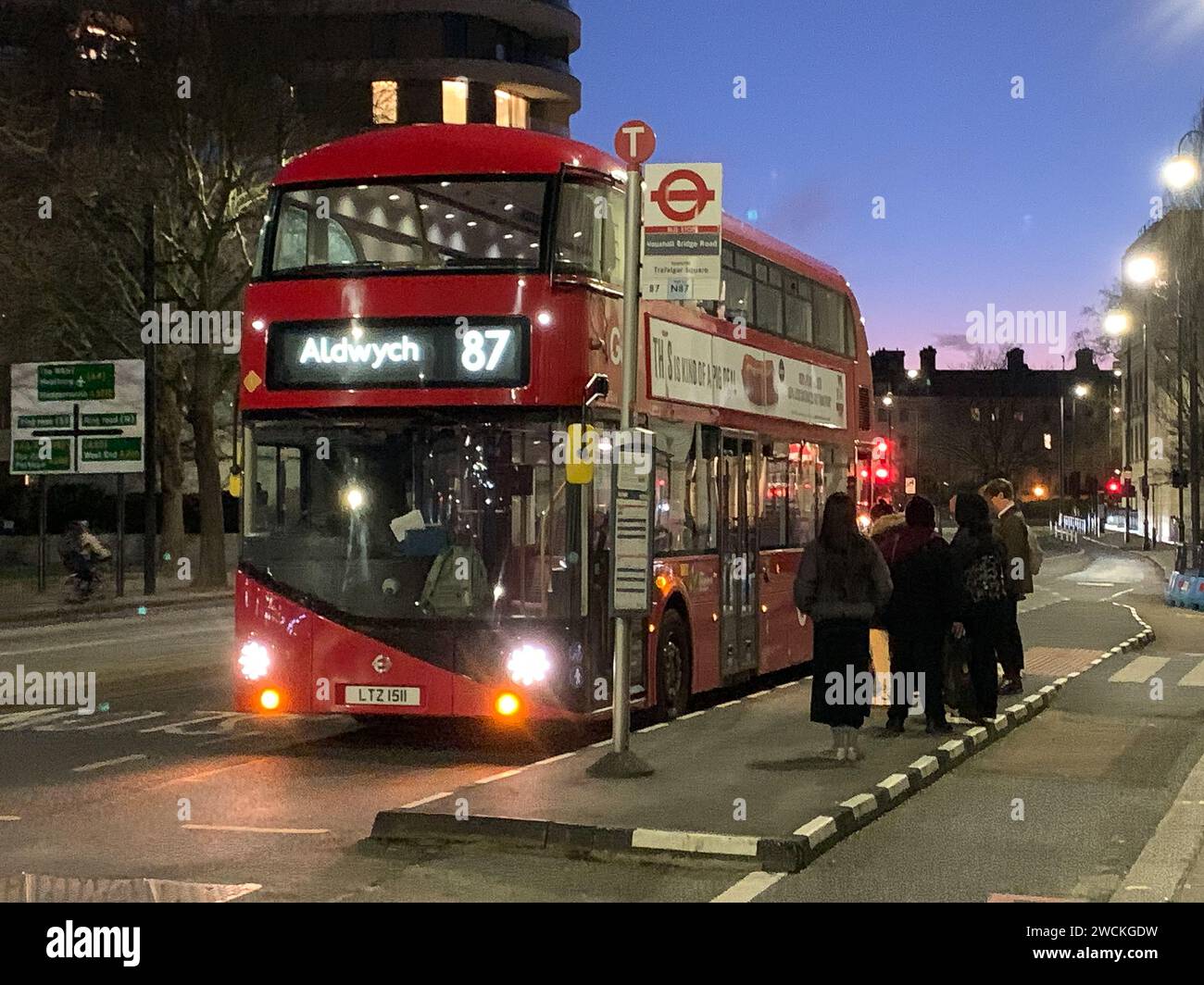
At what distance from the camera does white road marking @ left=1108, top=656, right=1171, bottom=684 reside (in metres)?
20.3

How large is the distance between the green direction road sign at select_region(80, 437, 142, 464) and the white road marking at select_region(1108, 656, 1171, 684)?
19.8 metres

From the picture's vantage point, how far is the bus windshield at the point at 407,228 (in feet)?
43.1

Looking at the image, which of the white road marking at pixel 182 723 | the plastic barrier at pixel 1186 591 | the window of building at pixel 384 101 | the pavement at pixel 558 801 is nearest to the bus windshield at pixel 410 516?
the pavement at pixel 558 801

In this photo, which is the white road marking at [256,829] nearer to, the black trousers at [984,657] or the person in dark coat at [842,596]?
the person in dark coat at [842,596]

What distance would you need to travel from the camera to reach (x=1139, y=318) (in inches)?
4016

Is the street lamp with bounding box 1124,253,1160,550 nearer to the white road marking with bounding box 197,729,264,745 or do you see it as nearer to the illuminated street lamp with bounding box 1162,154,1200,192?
the illuminated street lamp with bounding box 1162,154,1200,192

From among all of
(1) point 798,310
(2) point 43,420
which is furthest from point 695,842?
(2) point 43,420

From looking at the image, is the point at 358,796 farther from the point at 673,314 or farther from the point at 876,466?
the point at 876,466

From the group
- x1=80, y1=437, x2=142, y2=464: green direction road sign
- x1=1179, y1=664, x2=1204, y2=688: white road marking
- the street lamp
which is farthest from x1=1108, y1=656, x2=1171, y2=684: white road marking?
x1=80, y1=437, x2=142, y2=464: green direction road sign

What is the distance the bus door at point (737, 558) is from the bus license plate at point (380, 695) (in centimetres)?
420

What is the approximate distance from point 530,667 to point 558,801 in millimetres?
2612

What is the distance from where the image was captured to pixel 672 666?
1543 centimetres

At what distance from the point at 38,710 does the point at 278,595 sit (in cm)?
471

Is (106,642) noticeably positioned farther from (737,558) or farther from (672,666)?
(672,666)
